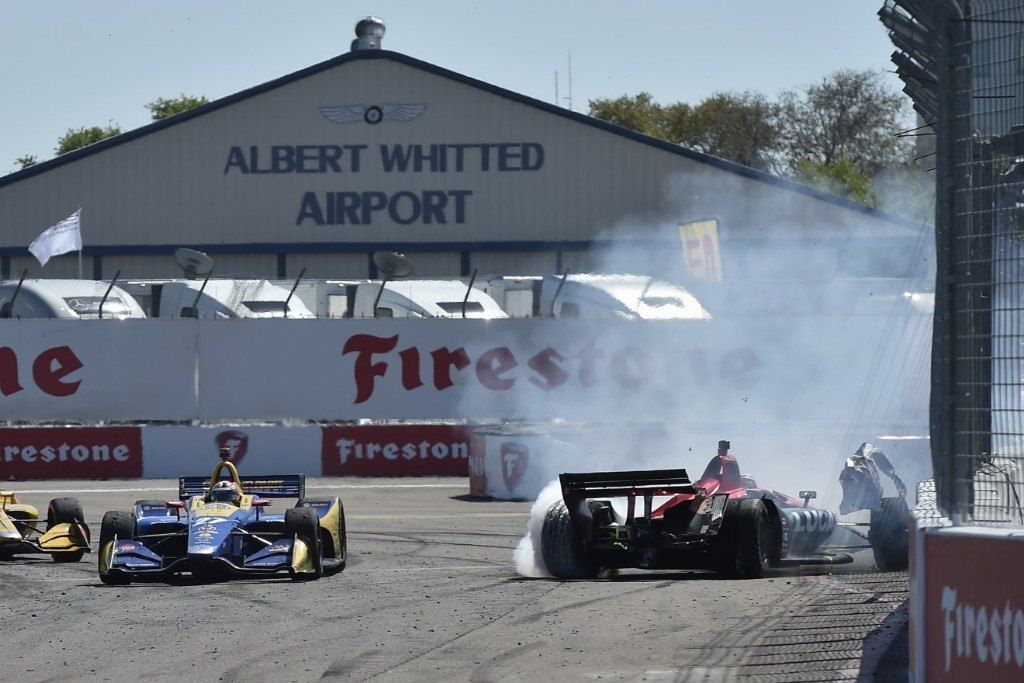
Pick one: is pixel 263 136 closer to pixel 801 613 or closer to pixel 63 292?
pixel 63 292

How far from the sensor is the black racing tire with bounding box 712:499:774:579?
11.8 metres

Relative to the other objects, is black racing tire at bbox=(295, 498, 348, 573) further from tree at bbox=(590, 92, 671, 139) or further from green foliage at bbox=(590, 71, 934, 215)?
tree at bbox=(590, 92, 671, 139)

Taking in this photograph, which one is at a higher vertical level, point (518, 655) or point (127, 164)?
point (127, 164)

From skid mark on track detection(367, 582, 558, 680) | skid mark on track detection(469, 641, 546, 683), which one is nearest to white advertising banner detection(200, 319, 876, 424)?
skid mark on track detection(367, 582, 558, 680)

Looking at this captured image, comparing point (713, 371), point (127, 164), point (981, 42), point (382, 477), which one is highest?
point (127, 164)

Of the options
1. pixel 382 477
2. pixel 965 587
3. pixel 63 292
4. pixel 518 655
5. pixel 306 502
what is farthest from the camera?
pixel 63 292

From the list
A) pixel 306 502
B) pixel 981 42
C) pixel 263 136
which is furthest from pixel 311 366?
pixel 981 42

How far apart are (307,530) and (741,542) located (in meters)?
3.48

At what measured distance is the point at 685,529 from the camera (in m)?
12.3

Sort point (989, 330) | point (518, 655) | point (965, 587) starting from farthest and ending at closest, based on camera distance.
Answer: point (518, 655) < point (989, 330) < point (965, 587)

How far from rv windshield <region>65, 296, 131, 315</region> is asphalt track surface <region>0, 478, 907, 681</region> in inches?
490

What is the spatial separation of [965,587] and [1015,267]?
1379 mm

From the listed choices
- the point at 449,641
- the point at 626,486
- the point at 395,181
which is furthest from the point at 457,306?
the point at 449,641

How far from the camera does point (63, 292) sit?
26281 mm
